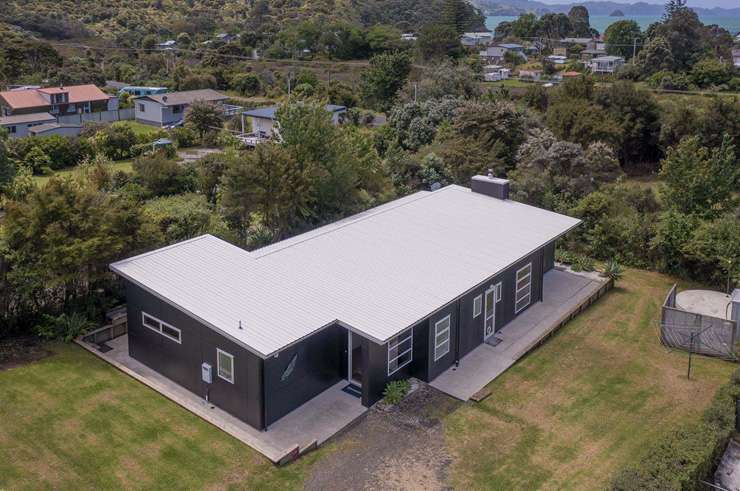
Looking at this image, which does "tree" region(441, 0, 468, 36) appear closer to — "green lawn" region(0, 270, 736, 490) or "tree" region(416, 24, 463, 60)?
"tree" region(416, 24, 463, 60)

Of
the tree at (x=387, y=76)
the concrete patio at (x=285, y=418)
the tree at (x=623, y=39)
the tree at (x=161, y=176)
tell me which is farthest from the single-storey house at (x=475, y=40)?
the concrete patio at (x=285, y=418)

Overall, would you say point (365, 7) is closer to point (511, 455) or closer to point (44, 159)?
point (44, 159)

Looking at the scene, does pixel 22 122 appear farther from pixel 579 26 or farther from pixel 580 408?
pixel 579 26

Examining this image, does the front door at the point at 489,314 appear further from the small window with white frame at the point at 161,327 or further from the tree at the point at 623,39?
the tree at the point at 623,39

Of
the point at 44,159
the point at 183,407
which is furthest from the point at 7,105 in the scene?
the point at 183,407

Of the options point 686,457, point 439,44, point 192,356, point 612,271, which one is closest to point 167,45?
point 439,44
